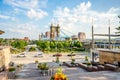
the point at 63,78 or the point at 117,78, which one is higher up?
the point at 63,78

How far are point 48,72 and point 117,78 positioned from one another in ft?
25.8

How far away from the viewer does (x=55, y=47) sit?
79750mm

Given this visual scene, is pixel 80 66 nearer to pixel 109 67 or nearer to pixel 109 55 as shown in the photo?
pixel 109 55

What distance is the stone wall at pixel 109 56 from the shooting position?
72.1 feet

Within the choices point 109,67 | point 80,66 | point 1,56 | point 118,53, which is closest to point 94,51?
point 80,66

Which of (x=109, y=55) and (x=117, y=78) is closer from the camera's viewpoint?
(x=117, y=78)

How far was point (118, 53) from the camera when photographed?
21531 mm

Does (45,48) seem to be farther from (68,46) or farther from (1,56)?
(1,56)

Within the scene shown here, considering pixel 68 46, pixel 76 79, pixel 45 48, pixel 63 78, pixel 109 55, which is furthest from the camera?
pixel 68 46

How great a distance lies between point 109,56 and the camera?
78.5ft

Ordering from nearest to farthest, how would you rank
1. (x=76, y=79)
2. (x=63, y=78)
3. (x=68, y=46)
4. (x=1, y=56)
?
(x=63, y=78)
(x=76, y=79)
(x=1, y=56)
(x=68, y=46)

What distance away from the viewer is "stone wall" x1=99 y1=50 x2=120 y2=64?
22.0m

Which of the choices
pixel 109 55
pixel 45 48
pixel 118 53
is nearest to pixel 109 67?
pixel 118 53

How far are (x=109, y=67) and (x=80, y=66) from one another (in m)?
7.17
